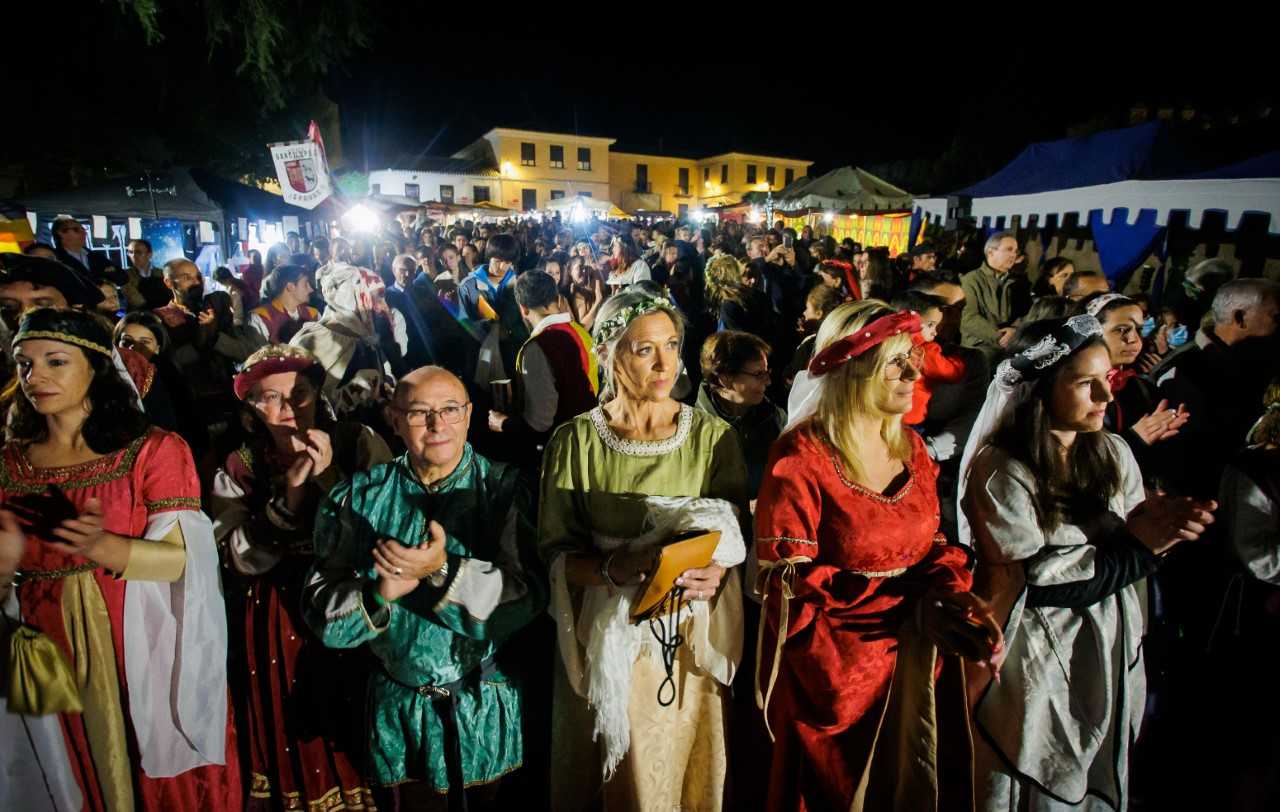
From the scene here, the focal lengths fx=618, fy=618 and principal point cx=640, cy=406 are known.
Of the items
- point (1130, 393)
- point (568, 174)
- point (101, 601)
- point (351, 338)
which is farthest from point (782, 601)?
point (568, 174)

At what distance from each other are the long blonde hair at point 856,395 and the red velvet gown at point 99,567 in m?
2.52

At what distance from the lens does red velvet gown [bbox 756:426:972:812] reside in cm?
227

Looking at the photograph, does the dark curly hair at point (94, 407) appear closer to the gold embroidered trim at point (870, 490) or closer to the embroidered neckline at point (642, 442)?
the embroidered neckline at point (642, 442)

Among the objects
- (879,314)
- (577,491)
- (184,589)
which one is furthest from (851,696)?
(184,589)

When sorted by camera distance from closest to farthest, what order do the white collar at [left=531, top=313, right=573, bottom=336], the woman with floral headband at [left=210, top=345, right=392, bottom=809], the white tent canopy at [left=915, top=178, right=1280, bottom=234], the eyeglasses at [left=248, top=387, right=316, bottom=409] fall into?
the woman with floral headband at [left=210, top=345, right=392, bottom=809] < the eyeglasses at [left=248, top=387, right=316, bottom=409] < the white collar at [left=531, top=313, right=573, bottom=336] < the white tent canopy at [left=915, top=178, right=1280, bottom=234]

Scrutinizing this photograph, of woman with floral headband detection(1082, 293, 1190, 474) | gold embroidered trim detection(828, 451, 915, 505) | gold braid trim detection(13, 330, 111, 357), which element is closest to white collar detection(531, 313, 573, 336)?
gold braid trim detection(13, 330, 111, 357)

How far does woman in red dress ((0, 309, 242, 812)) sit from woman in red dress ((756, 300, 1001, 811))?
224 centimetres

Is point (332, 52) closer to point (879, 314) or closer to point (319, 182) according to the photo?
point (319, 182)

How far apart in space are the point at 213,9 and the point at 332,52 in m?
2.27

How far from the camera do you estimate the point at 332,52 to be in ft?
38.0

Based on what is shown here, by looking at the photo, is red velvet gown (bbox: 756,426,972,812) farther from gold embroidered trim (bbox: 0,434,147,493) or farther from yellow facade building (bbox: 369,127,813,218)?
yellow facade building (bbox: 369,127,813,218)

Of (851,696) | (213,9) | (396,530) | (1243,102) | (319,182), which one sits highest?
(213,9)

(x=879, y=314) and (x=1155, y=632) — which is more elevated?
(x=879, y=314)

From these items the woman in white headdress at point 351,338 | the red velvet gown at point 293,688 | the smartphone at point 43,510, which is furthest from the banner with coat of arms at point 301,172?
the smartphone at point 43,510
